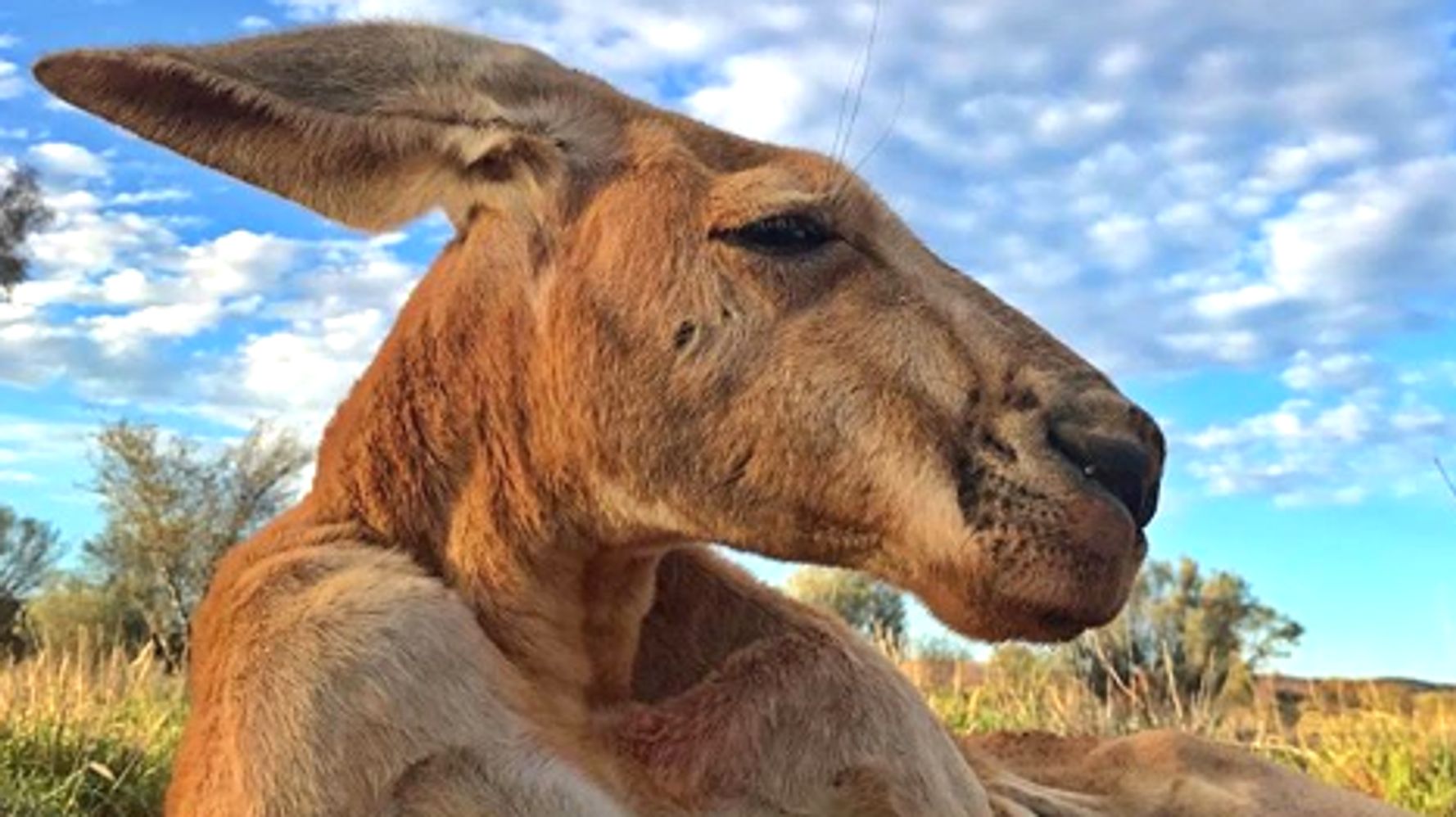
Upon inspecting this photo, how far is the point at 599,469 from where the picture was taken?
12.9 feet

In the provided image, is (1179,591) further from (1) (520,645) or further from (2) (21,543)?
(1) (520,645)

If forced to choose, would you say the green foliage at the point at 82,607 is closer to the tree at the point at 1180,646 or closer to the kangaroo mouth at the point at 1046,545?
the tree at the point at 1180,646

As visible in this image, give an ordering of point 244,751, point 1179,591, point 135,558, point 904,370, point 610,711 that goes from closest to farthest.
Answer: point 244,751 < point 904,370 < point 610,711 < point 1179,591 < point 135,558

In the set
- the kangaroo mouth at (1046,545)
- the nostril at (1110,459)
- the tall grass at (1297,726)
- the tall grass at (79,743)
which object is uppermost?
the tall grass at (1297,726)

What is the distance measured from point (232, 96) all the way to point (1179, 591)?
1280 inches

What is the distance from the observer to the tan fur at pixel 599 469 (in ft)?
11.8

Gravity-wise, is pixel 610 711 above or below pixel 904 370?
below

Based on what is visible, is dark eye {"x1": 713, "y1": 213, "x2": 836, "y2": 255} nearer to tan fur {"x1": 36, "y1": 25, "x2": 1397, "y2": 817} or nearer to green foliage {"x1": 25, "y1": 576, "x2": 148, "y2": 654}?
tan fur {"x1": 36, "y1": 25, "x2": 1397, "y2": 817}

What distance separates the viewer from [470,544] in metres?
4.00

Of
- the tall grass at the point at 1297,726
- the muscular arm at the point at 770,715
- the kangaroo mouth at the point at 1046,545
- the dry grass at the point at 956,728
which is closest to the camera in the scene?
the kangaroo mouth at the point at 1046,545

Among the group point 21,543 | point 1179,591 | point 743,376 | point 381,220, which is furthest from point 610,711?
point 21,543

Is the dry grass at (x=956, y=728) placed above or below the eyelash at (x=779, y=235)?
below

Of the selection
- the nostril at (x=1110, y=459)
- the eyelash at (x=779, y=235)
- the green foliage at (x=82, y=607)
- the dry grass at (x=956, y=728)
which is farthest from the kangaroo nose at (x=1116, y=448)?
the green foliage at (x=82, y=607)

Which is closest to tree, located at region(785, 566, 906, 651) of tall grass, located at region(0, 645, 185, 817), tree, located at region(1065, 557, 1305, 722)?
tree, located at region(1065, 557, 1305, 722)
